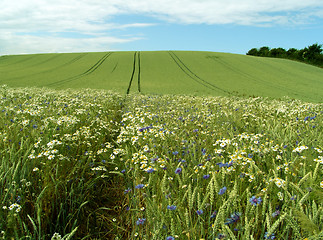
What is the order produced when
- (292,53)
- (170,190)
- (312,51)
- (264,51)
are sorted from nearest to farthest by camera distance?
(170,190), (312,51), (292,53), (264,51)

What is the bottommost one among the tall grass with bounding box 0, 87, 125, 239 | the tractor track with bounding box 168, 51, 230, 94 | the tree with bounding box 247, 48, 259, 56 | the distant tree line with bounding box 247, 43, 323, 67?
the tall grass with bounding box 0, 87, 125, 239

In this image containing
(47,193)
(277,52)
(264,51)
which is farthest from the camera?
(264,51)

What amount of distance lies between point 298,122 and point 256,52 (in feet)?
297

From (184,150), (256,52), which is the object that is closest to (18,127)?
(184,150)

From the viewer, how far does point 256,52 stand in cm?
8494

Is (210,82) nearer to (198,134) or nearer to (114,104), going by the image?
(114,104)

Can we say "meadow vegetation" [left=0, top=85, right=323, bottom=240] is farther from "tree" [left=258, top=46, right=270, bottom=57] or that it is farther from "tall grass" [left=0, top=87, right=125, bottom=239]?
"tree" [left=258, top=46, right=270, bottom=57]

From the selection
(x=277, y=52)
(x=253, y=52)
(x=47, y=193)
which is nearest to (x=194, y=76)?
(x=47, y=193)

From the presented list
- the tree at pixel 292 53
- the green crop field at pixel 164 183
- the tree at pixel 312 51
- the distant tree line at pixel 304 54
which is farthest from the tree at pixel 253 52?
the green crop field at pixel 164 183

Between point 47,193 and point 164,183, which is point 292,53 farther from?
point 47,193

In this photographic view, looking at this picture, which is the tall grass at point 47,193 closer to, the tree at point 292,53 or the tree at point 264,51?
the tree at point 292,53

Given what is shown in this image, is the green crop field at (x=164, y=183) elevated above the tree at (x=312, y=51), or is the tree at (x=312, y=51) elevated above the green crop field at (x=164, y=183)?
the tree at (x=312, y=51)

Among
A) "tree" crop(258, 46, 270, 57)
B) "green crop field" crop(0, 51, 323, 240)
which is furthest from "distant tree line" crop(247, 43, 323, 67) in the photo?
"green crop field" crop(0, 51, 323, 240)

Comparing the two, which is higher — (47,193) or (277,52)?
(277,52)
